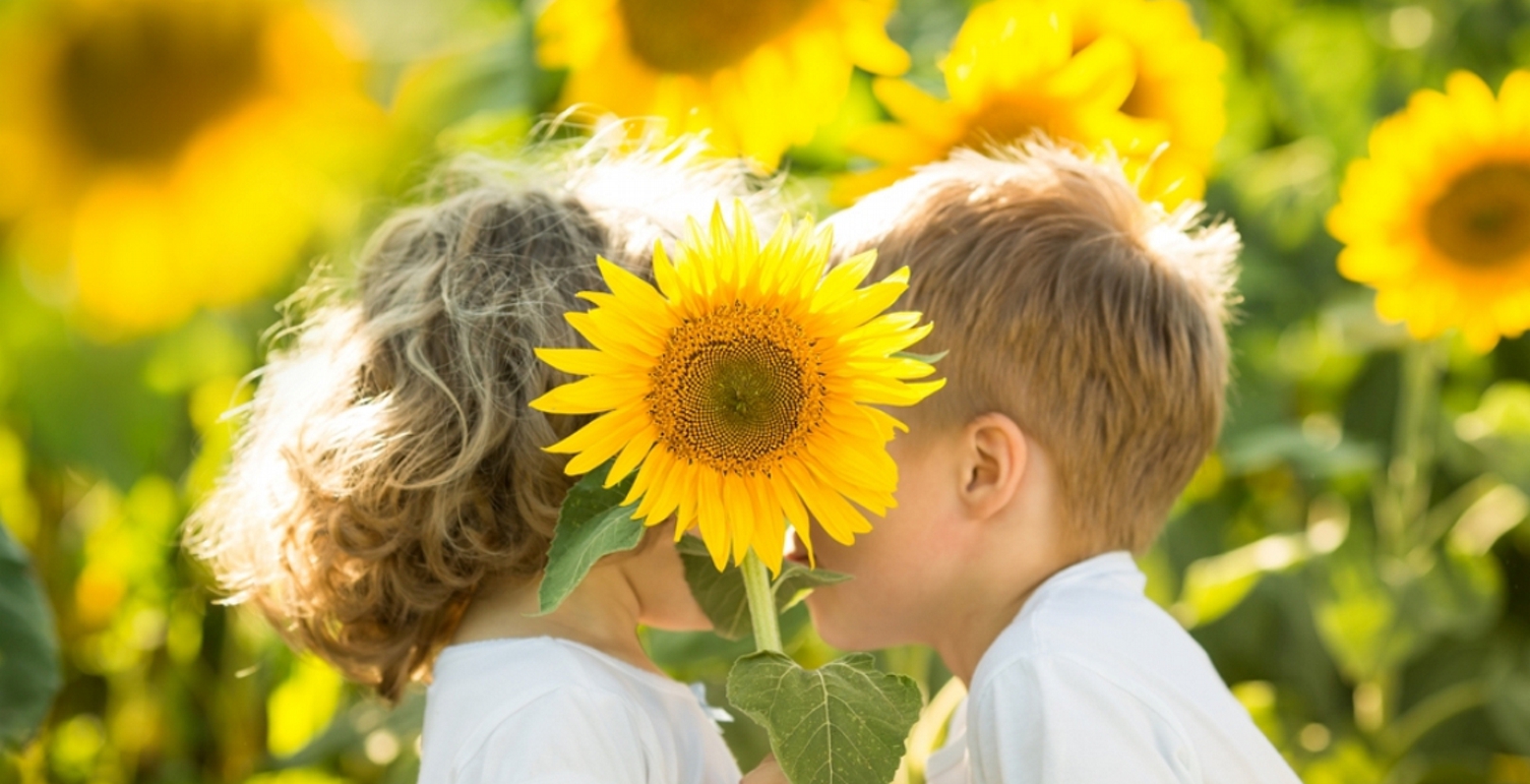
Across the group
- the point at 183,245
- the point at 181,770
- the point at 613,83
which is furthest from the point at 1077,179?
the point at 181,770

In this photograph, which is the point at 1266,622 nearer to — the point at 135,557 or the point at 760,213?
the point at 760,213

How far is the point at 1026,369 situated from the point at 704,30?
1.26 feet

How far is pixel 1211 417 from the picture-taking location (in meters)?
1.08

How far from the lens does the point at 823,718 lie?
64 centimetres

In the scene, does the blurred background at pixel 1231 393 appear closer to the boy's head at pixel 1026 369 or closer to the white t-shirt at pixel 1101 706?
the boy's head at pixel 1026 369

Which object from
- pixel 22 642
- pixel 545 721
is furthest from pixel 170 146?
pixel 22 642

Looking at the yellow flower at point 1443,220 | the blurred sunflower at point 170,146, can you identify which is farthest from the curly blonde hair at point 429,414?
the yellow flower at point 1443,220

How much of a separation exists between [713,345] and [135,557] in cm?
107

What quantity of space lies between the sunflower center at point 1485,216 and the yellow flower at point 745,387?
0.98m

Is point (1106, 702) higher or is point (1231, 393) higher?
point (1106, 702)

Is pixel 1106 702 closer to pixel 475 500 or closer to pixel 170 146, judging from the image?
pixel 475 500

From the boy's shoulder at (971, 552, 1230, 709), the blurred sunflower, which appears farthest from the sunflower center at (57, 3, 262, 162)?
the boy's shoulder at (971, 552, 1230, 709)

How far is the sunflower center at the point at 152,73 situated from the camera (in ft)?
0.86

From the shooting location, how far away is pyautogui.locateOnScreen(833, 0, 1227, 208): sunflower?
1075 mm
